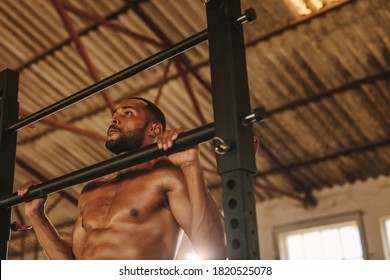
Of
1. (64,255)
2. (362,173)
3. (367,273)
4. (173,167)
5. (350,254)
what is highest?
(362,173)

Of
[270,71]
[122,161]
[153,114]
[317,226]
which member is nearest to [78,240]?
[153,114]

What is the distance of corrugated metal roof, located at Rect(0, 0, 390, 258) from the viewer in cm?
651

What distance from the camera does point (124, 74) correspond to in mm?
1417

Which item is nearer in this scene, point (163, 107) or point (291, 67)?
point (291, 67)

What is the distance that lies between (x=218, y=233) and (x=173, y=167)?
35 cm

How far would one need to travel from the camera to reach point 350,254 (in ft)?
26.5

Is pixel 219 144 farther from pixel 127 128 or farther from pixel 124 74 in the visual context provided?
pixel 127 128

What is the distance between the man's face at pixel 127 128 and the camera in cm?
182

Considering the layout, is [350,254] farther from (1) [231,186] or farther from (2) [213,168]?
(1) [231,186]

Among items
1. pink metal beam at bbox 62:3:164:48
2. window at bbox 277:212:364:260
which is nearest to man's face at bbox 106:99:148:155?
pink metal beam at bbox 62:3:164:48

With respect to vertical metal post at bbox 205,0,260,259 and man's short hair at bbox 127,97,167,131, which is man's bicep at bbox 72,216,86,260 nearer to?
man's short hair at bbox 127,97,167,131

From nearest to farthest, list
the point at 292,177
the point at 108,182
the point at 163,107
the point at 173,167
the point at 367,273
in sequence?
the point at 367,273
the point at 173,167
the point at 108,182
the point at 163,107
the point at 292,177

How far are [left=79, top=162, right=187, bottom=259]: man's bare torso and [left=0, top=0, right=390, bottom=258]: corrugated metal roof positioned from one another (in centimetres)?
481

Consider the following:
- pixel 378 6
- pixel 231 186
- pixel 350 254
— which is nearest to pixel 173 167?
pixel 231 186
